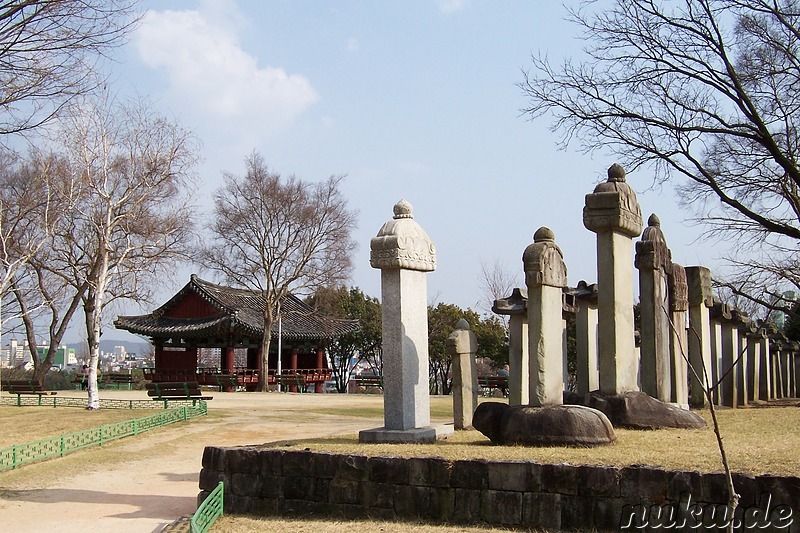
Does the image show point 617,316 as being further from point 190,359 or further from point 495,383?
point 190,359

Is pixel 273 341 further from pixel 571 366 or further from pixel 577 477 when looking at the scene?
pixel 577 477

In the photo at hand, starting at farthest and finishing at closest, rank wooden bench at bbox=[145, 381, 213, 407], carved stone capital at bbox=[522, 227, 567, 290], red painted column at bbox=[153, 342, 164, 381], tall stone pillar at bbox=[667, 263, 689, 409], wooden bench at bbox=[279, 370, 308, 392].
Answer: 1. red painted column at bbox=[153, 342, 164, 381]
2. wooden bench at bbox=[279, 370, 308, 392]
3. wooden bench at bbox=[145, 381, 213, 407]
4. tall stone pillar at bbox=[667, 263, 689, 409]
5. carved stone capital at bbox=[522, 227, 567, 290]

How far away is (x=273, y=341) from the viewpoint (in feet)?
157

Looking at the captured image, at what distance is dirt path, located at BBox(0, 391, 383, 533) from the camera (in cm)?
976

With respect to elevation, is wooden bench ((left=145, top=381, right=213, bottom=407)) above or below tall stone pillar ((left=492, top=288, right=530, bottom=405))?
below

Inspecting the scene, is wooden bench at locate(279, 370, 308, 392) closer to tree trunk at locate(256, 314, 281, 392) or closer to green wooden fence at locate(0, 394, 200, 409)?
tree trunk at locate(256, 314, 281, 392)

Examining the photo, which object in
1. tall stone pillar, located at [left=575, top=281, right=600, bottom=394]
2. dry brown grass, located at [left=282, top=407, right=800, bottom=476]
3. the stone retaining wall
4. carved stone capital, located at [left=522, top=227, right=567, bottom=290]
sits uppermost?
carved stone capital, located at [left=522, top=227, right=567, bottom=290]

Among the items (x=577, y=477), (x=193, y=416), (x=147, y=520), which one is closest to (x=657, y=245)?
(x=577, y=477)

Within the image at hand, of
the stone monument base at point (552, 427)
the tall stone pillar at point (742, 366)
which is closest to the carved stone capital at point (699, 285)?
the tall stone pillar at point (742, 366)

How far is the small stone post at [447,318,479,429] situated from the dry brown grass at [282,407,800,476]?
2.43m

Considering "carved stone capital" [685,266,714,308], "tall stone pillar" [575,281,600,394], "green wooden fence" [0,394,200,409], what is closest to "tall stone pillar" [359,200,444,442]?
"tall stone pillar" [575,281,600,394]

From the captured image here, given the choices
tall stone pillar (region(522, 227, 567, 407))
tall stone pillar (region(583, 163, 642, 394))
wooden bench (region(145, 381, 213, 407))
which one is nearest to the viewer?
tall stone pillar (region(522, 227, 567, 407))

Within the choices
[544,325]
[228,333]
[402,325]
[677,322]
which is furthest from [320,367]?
[544,325]

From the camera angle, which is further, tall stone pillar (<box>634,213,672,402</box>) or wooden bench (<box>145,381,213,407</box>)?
wooden bench (<box>145,381,213,407</box>)
